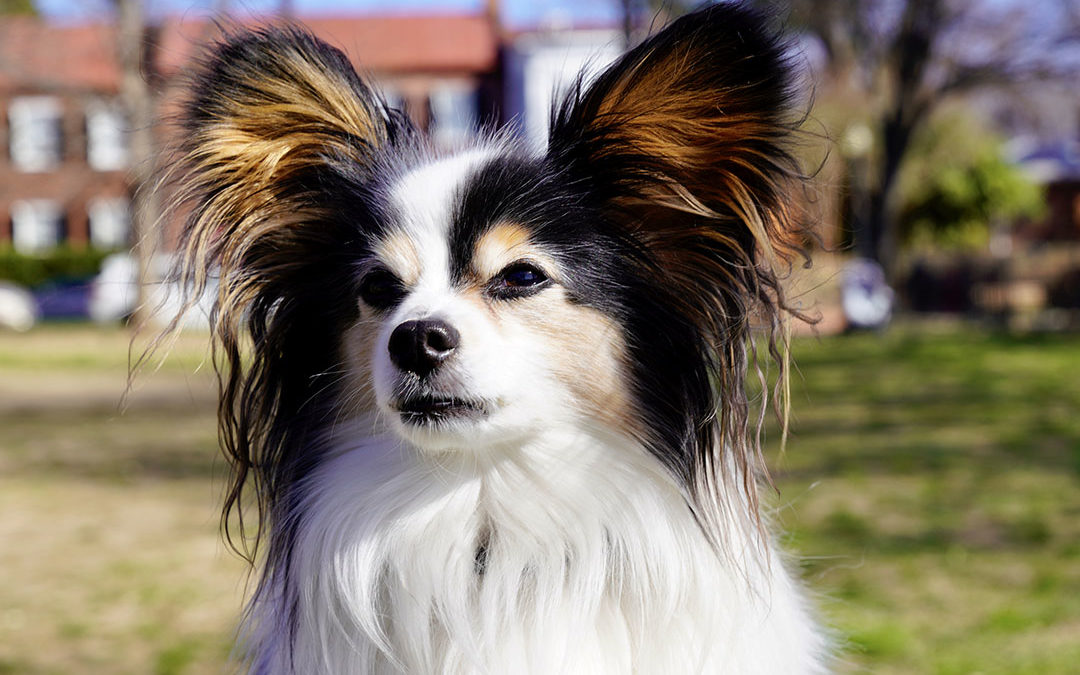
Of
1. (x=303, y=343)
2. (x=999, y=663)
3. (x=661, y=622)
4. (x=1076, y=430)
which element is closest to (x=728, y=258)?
(x=661, y=622)

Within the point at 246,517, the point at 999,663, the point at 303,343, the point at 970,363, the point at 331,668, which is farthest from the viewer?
the point at 970,363

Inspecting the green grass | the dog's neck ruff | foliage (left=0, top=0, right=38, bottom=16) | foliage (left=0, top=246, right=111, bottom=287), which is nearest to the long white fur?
the dog's neck ruff

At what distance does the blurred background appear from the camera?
3771mm

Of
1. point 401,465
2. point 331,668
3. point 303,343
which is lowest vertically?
point 331,668

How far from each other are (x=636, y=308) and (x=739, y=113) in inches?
19.9

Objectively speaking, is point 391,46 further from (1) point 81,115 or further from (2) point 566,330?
(2) point 566,330

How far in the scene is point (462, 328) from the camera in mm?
2258

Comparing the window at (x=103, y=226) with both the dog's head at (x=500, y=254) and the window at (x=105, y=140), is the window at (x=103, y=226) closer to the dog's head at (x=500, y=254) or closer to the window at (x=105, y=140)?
the window at (x=105, y=140)

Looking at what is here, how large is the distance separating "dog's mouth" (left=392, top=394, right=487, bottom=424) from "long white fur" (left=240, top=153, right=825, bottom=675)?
0.08 ft

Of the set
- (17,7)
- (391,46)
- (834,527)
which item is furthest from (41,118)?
(834,527)

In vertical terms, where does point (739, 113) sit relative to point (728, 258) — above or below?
above

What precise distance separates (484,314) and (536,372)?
6.9 inches

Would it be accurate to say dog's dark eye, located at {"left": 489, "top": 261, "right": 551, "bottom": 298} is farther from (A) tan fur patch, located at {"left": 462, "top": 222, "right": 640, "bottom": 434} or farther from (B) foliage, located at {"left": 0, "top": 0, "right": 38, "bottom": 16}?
(B) foliage, located at {"left": 0, "top": 0, "right": 38, "bottom": 16}

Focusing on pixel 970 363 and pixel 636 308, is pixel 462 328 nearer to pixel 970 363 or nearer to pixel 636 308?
pixel 636 308
